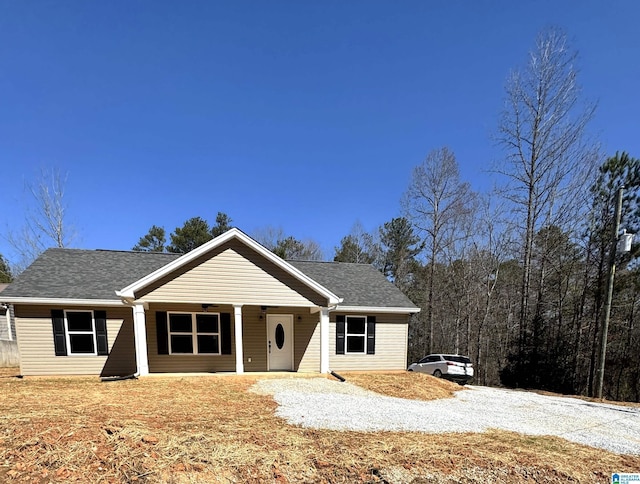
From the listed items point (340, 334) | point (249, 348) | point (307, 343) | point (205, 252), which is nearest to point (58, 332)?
point (205, 252)

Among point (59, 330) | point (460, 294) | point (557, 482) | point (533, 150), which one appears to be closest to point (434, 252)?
point (460, 294)

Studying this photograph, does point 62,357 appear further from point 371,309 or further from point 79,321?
point 371,309

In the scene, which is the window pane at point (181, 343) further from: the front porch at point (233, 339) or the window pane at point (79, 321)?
the window pane at point (79, 321)

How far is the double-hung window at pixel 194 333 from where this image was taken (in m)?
10.6

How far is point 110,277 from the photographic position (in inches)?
444

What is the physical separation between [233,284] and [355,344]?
5.42m

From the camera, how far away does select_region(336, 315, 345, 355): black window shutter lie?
38.5ft

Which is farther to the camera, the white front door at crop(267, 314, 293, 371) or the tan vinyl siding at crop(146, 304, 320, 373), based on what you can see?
the white front door at crop(267, 314, 293, 371)

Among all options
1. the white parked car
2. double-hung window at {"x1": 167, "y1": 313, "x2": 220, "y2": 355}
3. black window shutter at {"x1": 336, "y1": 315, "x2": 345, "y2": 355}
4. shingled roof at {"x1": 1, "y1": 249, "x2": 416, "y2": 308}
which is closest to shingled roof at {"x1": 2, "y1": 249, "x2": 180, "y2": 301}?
shingled roof at {"x1": 1, "y1": 249, "x2": 416, "y2": 308}

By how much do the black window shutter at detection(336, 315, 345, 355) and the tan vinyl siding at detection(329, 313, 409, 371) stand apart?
119 mm

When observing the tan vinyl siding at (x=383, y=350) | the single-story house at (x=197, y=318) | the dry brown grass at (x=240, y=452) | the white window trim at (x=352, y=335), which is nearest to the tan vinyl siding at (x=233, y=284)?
the single-story house at (x=197, y=318)

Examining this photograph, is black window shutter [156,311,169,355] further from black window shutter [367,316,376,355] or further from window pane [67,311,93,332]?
black window shutter [367,316,376,355]

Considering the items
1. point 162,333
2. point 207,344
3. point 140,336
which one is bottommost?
point 207,344

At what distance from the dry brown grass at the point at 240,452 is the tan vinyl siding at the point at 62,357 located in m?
4.36
